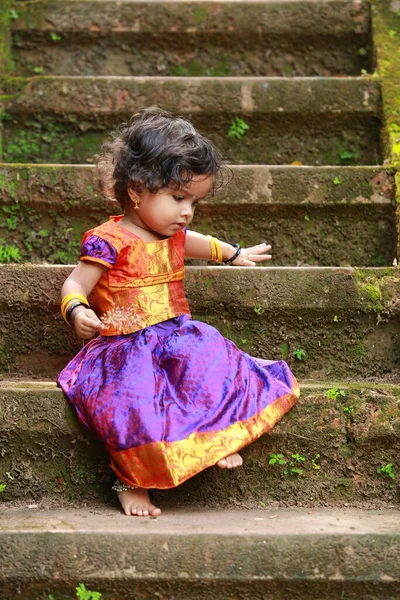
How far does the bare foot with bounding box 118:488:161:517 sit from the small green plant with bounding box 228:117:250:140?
68.0 inches

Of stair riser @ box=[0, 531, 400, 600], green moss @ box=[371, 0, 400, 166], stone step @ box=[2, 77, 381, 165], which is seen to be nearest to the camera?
stair riser @ box=[0, 531, 400, 600]

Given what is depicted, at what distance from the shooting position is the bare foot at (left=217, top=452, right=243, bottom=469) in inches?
87.8

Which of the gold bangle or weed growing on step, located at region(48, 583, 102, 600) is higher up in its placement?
the gold bangle

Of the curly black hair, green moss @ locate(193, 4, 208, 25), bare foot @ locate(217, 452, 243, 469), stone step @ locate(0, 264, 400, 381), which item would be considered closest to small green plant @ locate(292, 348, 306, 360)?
stone step @ locate(0, 264, 400, 381)

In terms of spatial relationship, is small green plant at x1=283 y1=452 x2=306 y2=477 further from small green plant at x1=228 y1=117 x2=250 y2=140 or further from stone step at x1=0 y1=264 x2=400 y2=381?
small green plant at x1=228 y1=117 x2=250 y2=140

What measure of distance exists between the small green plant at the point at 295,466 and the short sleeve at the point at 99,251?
0.76 metres

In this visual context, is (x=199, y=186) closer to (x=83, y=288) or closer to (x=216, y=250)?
(x=216, y=250)

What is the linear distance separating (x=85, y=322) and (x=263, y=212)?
102cm

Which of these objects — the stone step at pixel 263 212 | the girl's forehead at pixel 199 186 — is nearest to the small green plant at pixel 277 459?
the girl's forehead at pixel 199 186

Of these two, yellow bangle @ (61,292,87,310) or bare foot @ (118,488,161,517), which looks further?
yellow bangle @ (61,292,87,310)

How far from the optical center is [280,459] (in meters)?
2.36

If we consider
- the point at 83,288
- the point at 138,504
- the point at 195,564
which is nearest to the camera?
the point at 195,564

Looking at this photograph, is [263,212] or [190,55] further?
[190,55]

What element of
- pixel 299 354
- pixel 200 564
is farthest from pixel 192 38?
pixel 200 564
